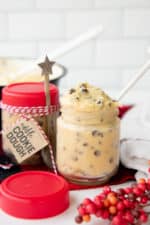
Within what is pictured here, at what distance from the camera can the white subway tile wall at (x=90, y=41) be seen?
1.41 meters

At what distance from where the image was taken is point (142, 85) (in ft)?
4.81

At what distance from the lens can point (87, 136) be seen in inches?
30.2

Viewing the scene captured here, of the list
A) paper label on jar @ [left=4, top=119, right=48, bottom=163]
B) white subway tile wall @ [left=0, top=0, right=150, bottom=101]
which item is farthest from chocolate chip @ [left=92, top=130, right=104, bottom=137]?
white subway tile wall @ [left=0, top=0, right=150, bottom=101]

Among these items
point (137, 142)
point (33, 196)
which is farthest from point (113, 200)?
point (137, 142)

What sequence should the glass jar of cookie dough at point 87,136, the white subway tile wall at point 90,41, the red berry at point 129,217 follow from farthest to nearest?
1. the white subway tile wall at point 90,41
2. the glass jar of cookie dough at point 87,136
3. the red berry at point 129,217

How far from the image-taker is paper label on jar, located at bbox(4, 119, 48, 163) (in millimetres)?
840

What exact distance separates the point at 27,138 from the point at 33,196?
171 millimetres

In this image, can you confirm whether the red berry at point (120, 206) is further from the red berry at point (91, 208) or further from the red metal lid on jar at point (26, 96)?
the red metal lid on jar at point (26, 96)

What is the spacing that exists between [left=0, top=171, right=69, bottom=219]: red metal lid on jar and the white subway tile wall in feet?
2.32

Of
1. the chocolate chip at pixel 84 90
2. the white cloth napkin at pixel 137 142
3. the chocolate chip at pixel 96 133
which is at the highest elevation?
the chocolate chip at pixel 84 90

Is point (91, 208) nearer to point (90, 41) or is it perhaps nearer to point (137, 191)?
point (137, 191)

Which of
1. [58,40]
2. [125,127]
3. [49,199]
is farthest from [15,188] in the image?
[58,40]

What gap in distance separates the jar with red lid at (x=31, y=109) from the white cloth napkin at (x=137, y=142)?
0.38ft

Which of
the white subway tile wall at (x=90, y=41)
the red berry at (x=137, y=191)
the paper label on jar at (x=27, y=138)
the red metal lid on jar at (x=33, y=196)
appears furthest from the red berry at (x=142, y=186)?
the white subway tile wall at (x=90, y=41)
